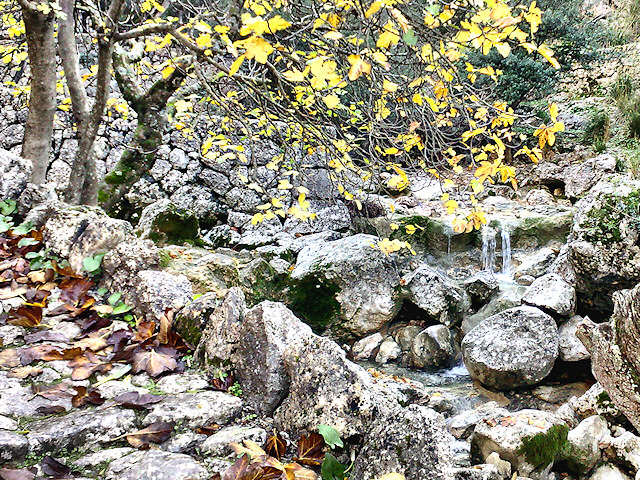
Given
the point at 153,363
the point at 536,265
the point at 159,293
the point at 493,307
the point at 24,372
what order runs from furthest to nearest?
the point at 536,265 → the point at 493,307 → the point at 159,293 → the point at 153,363 → the point at 24,372

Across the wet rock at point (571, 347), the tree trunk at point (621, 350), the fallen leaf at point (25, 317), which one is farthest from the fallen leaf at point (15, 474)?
the wet rock at point (571, 347)

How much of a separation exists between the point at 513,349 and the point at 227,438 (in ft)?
14.8

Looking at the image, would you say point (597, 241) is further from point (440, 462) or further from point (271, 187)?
point (271, 187)

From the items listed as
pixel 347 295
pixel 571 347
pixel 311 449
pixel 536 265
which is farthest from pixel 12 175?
pixel 536 265

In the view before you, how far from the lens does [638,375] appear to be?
9.28ft

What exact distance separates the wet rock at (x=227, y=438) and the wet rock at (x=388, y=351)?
4.63m

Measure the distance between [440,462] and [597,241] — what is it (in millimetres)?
5523

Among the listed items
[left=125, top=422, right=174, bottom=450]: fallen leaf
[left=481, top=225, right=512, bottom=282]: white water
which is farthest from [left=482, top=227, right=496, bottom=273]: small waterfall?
[left=125, top=422, right=174, bottom=450]: fallen leaf

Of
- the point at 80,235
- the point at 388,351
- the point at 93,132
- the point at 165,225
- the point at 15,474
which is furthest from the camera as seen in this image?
the point at 388,351

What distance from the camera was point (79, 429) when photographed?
1309 mm

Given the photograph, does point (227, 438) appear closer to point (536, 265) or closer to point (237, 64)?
point (237, 64)

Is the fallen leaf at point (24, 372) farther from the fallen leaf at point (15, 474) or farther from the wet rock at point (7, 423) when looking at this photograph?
the fallen leaf at point (15, 474)

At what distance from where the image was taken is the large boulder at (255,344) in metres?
1.61

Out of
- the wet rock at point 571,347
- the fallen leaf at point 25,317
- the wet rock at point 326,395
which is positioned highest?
the fallen leaf at point 25,317
